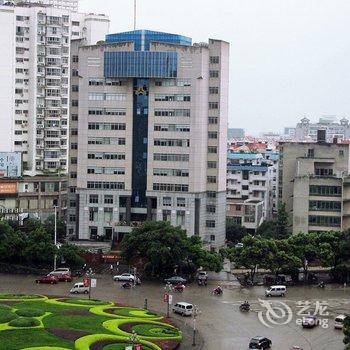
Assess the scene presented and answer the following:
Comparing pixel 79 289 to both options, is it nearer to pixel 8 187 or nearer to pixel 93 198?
pixel 93 198

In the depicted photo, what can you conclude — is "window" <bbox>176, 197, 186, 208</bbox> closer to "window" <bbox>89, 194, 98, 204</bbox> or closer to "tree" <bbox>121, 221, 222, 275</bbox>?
"window" <bbox>89, 194, 98, 204</bbox>

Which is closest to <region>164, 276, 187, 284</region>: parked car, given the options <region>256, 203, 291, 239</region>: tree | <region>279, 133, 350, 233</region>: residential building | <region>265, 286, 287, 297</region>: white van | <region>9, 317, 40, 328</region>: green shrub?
<region>265, 286, 287, 297</region>: white van

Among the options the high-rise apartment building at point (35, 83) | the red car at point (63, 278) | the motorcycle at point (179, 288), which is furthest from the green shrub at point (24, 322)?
the high-rise apartment building at point (35, 83)

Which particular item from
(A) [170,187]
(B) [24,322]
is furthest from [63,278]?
(B) [24,322]

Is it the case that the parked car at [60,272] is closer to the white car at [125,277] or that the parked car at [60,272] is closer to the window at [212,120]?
the white car at [125,277]

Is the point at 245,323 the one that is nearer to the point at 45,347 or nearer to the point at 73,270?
the point at 45,347
